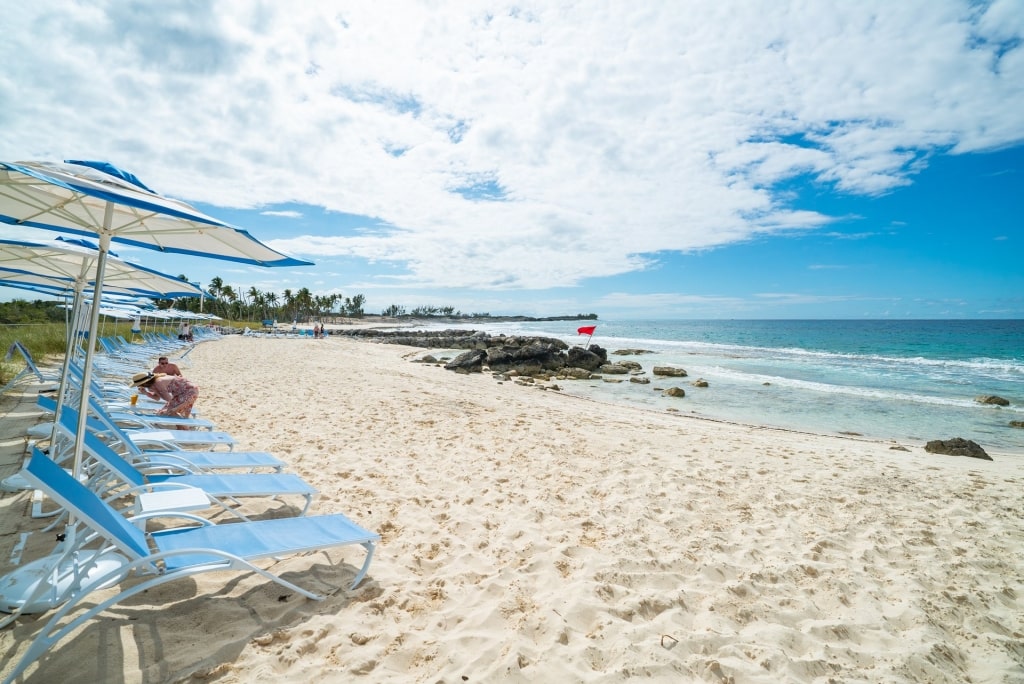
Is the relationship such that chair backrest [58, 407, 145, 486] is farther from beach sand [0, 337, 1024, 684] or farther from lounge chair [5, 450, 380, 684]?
beach sand [0, 337, 1024, 684]

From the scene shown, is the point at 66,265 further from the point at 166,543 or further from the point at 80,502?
the point at 80,502

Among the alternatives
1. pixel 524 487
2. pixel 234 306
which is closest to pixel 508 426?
pixel 524 487

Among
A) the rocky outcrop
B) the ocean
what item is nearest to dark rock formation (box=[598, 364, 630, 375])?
the ocean

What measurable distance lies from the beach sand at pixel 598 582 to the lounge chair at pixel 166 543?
26 centimetres

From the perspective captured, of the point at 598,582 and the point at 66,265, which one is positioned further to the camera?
the point at 66,265

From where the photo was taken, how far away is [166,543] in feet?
9.12

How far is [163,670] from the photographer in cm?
234

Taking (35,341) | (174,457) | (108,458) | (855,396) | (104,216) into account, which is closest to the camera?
(104,216)

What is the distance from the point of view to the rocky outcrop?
868cm

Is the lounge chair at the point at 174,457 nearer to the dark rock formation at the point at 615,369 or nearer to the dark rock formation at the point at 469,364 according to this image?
the dark rock formation at the point at 469,364

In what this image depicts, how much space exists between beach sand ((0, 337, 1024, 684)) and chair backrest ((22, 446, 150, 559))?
2.10 ft

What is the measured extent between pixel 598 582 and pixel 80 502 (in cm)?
307

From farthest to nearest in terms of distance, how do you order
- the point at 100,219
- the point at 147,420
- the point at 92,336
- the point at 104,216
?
the point at 147,420, the point at 100,219, the point at 104,216, the point at 92,336

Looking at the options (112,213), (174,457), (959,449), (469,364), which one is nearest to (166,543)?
(174,457)
